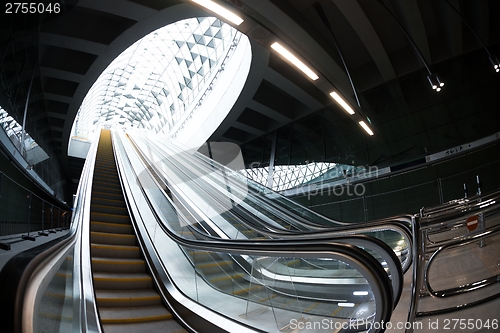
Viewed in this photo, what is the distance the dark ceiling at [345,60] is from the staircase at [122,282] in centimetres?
470

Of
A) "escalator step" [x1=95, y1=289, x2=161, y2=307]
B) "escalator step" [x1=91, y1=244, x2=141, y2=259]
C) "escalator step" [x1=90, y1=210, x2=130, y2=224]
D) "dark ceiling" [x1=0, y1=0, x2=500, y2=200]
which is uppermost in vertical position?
"dark ceiling" [x1=0, y1=0, x2=500, y2=200]

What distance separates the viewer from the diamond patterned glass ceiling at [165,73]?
17.3m

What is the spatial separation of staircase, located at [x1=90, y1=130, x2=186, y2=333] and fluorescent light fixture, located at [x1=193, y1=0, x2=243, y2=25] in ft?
11.9

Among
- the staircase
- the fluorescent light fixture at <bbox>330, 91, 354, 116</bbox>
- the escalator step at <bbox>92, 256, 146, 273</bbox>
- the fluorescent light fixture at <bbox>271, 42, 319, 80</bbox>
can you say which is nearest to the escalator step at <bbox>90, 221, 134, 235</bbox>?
the staircase

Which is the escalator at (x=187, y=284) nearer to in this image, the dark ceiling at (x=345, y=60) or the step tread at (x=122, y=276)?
the step tread at (x=122, y=276)

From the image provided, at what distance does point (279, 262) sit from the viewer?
9.44 ft

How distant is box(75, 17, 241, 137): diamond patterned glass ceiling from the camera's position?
17270 millimetres

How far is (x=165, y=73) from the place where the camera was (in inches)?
1003

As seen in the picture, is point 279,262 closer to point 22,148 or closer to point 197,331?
point 197,331

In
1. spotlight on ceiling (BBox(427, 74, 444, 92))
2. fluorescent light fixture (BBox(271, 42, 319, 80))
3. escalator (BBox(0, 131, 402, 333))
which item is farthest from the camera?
spotlight on ceiling (BBox(427, 74, 444, 92))

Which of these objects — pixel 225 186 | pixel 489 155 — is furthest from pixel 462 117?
pixel 225 186

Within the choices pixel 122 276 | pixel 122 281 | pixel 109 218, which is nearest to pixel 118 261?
pixel 122 276

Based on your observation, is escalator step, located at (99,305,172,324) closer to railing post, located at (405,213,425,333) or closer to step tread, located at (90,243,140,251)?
step tread, located at (90,243,140,251)

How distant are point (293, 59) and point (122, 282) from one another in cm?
428
